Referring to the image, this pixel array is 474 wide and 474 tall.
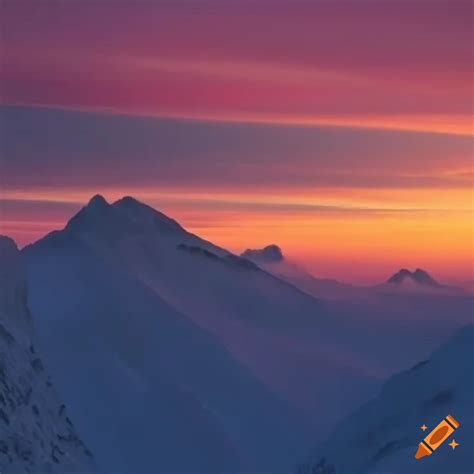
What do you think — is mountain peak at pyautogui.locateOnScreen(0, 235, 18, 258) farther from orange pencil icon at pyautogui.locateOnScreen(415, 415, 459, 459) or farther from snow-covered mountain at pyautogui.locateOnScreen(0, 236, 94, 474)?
orange pencil icon at pyautogui.locateOnScreen(415, 415, 459, 459)

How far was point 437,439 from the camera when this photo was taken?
95125 millimetres

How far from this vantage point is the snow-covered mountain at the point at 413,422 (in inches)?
3738

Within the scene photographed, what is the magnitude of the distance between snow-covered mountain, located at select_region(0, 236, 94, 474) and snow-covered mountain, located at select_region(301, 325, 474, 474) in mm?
36517

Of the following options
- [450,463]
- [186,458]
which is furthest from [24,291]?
[450,463]

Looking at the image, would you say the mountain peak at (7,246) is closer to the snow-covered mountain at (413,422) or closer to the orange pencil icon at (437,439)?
the snow-covered mountain at (413,422)

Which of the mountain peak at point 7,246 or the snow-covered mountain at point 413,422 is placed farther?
the mountain peak at point 7,246

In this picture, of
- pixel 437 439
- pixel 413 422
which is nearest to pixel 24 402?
pixel 413 422

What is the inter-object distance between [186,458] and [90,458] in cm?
1807

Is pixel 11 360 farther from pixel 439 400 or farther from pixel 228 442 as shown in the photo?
pixel 439 400

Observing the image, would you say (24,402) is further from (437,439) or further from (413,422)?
(437,439)

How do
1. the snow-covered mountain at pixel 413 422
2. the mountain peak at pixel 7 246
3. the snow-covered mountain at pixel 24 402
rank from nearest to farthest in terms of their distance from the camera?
the snow-covered mountain at pixel 413 422
the mountain peak at pixel 7 246
the snow-covered mountain at pixel 24 402

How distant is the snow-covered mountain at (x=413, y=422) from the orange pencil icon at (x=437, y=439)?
0.54 metres

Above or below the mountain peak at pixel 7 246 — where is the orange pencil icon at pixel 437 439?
below

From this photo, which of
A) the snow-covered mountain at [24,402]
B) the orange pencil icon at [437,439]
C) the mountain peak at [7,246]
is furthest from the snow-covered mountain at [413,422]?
the mountain peak at [7,246]
